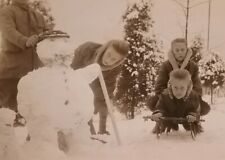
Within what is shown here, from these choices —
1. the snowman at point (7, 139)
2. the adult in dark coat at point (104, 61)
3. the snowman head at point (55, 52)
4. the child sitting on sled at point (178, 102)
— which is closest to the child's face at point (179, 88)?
the child sitting on sled at point (178, 102)

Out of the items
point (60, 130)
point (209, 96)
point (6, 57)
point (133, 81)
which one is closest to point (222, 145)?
point (209, 96)

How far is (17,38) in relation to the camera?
3.88ft

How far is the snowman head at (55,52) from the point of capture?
1.12 metres

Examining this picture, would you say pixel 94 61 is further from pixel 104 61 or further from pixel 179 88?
pixel 179 88

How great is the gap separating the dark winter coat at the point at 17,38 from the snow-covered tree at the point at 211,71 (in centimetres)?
39

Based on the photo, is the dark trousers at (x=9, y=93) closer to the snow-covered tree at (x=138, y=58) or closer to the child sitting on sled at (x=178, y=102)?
the snow-covered tree at (x=138, y=58)

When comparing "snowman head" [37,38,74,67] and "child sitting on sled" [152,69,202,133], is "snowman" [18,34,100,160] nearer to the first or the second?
"snowman head" [37,38,74,67]

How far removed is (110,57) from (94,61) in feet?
0.12

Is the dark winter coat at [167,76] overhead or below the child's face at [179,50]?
below

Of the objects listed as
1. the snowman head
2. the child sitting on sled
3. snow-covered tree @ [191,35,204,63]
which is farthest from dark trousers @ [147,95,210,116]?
the snowman head

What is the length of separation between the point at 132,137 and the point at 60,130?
177 mm

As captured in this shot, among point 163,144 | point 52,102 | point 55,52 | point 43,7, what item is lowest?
point 163,144

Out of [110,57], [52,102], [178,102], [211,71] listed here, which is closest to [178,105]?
[178,102]

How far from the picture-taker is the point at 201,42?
1.29 metres
